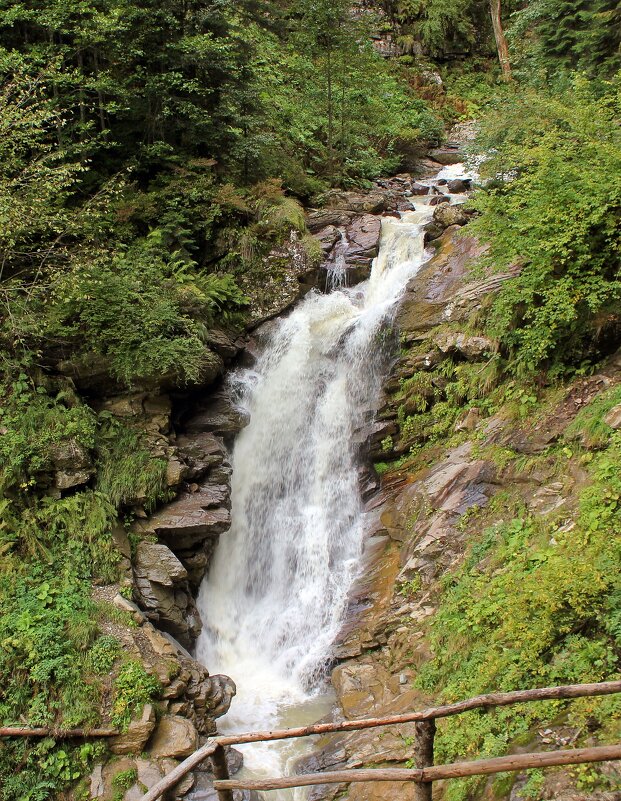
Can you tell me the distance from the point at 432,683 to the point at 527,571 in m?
1.92

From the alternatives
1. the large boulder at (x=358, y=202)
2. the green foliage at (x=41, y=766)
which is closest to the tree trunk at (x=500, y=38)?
the large boulder at (x=358, y=202)

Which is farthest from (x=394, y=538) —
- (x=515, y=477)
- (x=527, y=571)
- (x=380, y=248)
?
(x=380, y=248)

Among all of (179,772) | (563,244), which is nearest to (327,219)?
(563,244)

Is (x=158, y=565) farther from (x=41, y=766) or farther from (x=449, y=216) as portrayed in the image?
(x=449, y=216)

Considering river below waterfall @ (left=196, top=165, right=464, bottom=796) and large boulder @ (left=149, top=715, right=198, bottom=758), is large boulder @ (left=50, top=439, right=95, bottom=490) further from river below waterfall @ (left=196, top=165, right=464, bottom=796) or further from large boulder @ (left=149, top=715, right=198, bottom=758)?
large boulder @ (left=149, top=715, right=198, bottom=758)

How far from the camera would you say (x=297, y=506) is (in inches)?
454

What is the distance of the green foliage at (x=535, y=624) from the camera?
5004 millimetres

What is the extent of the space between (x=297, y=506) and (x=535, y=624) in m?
6.55

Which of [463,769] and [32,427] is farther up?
[32,427]

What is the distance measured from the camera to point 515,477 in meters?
8.16

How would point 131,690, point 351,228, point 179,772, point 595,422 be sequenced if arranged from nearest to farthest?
point 179,772 → point 595,422 → point 131,690 → point 351,228

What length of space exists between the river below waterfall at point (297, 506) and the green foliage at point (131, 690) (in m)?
1.62

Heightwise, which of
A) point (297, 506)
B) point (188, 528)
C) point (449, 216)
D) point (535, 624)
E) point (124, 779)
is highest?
point (449, 216)

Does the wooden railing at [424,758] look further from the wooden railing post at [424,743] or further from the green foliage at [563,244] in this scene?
the green foliage at [563,244]
